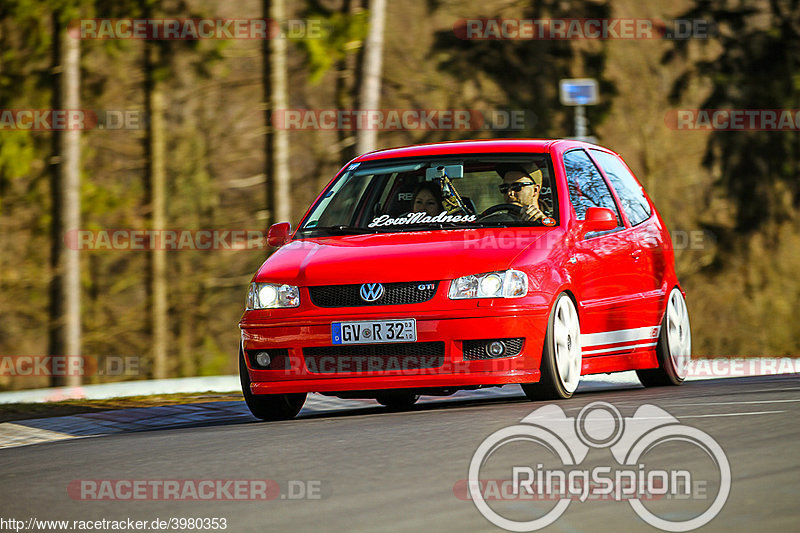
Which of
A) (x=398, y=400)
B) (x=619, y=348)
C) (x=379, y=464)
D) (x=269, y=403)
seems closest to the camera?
(x=379, y=464)

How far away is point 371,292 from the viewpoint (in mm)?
9211

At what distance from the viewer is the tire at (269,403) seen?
9844mm

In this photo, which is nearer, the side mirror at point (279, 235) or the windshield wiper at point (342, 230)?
the windshield wiper at point (342, 230)

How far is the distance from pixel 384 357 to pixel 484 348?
627 mm

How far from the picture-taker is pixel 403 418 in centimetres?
903

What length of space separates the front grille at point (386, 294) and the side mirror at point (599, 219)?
1529mm

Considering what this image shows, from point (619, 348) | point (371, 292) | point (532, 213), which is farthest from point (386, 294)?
point (619, 348)

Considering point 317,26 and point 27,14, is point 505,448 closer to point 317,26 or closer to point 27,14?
point 317,26

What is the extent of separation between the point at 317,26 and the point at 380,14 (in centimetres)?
274

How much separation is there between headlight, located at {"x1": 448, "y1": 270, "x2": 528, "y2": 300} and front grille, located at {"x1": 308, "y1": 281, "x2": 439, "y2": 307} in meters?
0.14

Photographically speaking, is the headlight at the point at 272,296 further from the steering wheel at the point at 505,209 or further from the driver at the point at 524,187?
the driver at the point at 524,187

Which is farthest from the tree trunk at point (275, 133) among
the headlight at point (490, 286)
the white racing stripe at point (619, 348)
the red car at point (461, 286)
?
the headlight at point (490, 286)

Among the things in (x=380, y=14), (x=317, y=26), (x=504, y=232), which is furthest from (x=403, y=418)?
(x=317, y=26)

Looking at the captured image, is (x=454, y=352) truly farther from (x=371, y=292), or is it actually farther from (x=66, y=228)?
(x=66, y=228)
